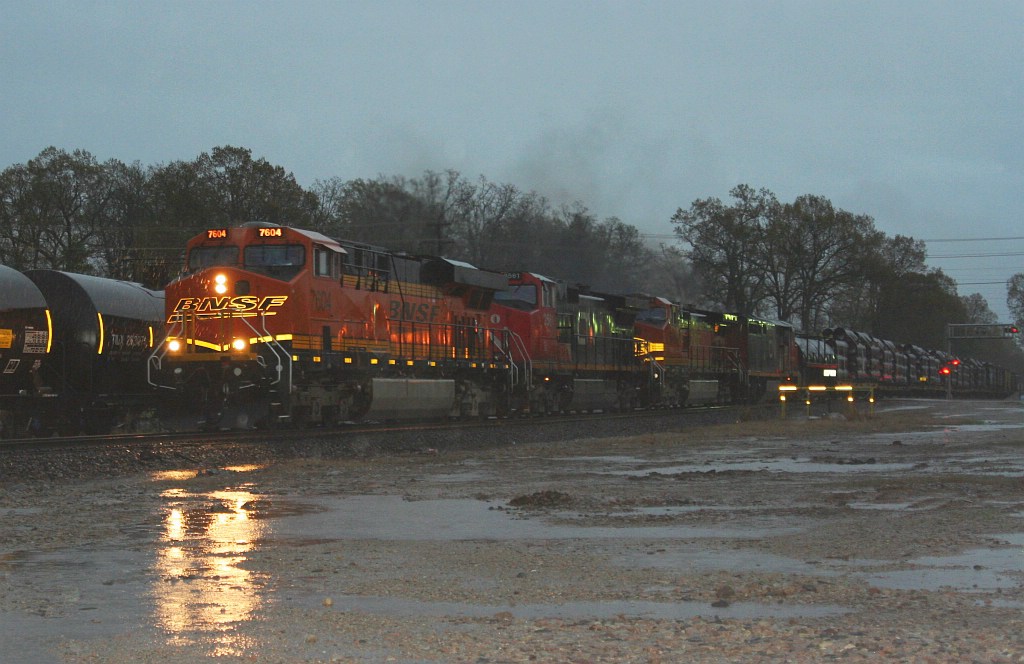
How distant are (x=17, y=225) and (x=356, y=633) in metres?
52.0

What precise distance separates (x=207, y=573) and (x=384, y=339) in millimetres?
16423

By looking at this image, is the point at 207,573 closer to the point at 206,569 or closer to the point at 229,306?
the point at 206,569

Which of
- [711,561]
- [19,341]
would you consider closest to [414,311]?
[19,341]

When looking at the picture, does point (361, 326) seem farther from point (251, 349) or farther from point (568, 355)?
point (568, 355)

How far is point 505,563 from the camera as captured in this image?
806 cm

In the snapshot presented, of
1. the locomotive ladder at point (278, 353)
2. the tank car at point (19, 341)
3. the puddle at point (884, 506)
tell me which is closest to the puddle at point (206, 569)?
the puddle at point (884, 506)

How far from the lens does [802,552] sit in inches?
331

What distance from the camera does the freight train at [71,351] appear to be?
70.6 feet

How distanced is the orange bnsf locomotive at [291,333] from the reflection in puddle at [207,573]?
901 centimetres

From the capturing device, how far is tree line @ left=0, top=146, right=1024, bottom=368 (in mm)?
53781

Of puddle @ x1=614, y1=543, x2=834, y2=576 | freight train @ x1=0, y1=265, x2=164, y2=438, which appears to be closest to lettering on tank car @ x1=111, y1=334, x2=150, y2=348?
freight train @ x1=0, y1=265, x2=164, y2=438

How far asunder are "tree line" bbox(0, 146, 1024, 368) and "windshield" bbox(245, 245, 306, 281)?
27346mm

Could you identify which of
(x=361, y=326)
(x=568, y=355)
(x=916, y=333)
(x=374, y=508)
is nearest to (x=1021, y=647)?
(x=374, y=508)

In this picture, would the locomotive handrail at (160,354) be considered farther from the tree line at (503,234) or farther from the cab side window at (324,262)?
the tree line at (503,234)
